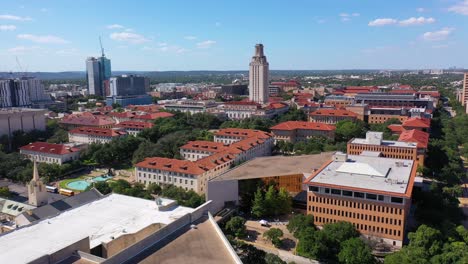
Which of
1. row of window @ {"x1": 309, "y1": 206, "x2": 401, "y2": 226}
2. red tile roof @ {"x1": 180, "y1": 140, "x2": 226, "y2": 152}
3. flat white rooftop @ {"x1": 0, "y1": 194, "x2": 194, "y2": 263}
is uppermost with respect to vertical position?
flat white rooftop @ {"x1": 0, "y1": 194, "x2": 194, "y2": 263}

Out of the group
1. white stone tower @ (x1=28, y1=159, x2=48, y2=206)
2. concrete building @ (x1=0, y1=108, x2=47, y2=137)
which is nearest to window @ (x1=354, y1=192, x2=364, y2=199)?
white stone tower @ (x1=28, y1=159, x2=48, y2=206)

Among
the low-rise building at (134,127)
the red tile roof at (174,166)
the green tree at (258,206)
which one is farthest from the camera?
the low-rise building at (134,127)

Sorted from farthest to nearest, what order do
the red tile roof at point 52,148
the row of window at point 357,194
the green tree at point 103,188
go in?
1. the red tile roof at point 52,148
2. the green tree at point 103,188
3. the row of window at point 357,194

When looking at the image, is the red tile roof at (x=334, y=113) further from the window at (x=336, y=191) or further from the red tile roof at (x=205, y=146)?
the window at (x=336, y=191)

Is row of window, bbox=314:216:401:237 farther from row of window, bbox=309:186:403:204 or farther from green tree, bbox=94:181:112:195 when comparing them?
green tree, bbox=94:181:112:195

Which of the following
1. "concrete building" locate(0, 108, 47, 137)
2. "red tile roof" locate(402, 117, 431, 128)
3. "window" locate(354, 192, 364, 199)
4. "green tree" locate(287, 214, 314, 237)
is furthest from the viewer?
"concrete building" locate(0, 108, 47, 137)

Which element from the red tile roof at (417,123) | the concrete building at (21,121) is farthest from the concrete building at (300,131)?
the concrete building at (21,121)

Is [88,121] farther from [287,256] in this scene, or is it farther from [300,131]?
[287,256]
